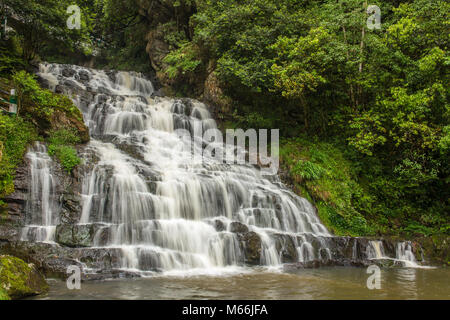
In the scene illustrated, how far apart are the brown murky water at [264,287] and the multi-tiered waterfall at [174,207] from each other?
105 centimetres

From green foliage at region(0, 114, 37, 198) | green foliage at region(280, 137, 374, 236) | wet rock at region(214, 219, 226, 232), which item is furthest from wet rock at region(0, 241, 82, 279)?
green foliage at region(280, 137, 374, 236)

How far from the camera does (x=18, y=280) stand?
5.27 meters

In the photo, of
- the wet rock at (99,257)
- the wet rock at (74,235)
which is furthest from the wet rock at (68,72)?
the wet rock at (99,257)

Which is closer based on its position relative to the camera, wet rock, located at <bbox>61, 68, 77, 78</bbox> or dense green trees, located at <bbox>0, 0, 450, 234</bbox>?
dense green trees, located at <bbox>0, 0, 450, 234</bbox>

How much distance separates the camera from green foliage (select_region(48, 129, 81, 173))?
9570 millimetres

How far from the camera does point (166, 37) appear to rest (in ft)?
68.3

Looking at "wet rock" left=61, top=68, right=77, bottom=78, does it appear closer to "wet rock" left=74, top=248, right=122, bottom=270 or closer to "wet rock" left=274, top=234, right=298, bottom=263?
"wet rock" left=74, top=248, right=122, bottom=270

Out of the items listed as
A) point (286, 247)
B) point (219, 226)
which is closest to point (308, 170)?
point (286, 247)

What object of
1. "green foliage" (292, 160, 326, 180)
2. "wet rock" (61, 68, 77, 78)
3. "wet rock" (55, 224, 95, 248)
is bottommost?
"wet rock" (55, 224, 95, 248)

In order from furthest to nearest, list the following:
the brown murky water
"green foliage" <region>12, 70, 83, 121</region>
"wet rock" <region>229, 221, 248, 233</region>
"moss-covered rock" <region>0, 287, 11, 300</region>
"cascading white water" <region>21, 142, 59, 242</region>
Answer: "green foliage" <region>12, 70, 83, 121</region>, "wet rock" <region>229, 221, 248, 233</region>, "cascading white water" <region>21, 142, 59, 242</region>, the brown murky water, "moss-covered rock" <region>0, 287, 11, 300</region>

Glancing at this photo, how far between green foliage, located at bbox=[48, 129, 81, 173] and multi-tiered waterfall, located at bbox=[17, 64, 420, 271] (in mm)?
369


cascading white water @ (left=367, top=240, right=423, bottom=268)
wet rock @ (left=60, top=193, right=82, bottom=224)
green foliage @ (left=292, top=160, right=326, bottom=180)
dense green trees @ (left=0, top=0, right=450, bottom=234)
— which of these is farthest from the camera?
green foliage @ (left=292, top=160, right=326, bottom=180)

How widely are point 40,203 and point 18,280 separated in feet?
11.9

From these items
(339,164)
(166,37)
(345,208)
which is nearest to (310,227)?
(345,208)
